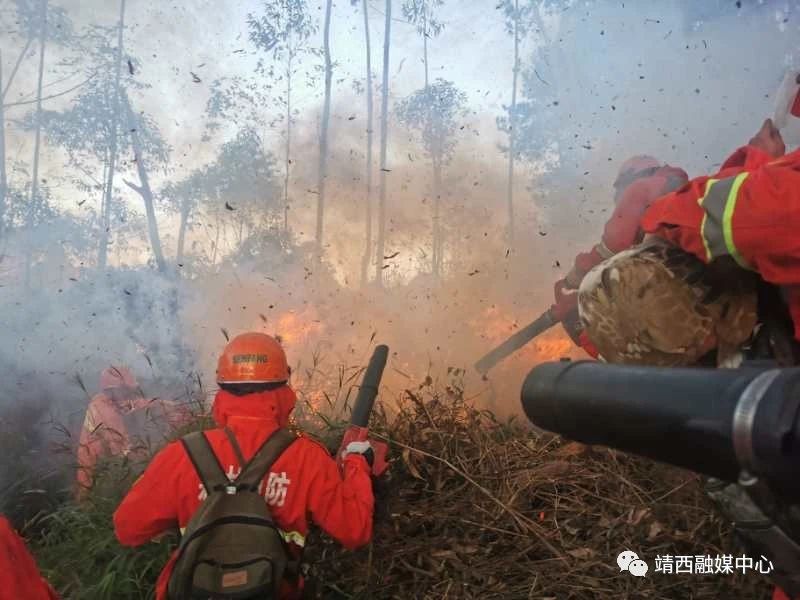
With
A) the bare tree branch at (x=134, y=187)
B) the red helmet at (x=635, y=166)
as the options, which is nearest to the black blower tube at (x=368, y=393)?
the red helmet at (x=635, y=166)

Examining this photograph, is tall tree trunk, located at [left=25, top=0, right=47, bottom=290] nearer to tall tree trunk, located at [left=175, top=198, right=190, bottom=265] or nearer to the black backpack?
tall tree trunk, located at [left=175, top=198, right=190, bottom=265]

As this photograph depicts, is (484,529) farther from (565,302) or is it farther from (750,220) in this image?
(750,220)

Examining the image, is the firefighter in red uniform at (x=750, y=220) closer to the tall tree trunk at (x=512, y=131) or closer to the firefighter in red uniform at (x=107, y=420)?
the tall tree trunk at (x=512, y=131)

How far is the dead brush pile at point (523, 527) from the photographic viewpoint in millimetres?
3020

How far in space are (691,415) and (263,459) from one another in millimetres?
2037

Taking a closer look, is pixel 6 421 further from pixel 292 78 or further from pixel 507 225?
pixel 507 225

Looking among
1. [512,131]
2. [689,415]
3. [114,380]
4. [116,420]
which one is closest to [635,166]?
[512,131]

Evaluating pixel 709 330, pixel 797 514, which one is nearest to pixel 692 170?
pixel 709 330

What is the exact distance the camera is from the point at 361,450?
2.96 m

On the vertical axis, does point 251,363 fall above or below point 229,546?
above

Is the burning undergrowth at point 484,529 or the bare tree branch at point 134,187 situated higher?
the bare tree branch at point 134,187

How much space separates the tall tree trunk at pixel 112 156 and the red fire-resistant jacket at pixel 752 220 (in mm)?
6112

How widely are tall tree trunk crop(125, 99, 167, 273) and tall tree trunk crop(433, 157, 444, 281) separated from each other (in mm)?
2921

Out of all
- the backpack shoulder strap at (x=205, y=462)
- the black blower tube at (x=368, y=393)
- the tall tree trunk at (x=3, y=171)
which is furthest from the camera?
the tall tree trunk at (x=3, y=171)
